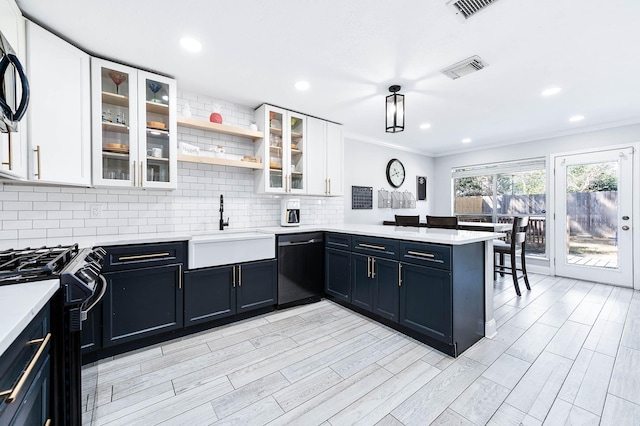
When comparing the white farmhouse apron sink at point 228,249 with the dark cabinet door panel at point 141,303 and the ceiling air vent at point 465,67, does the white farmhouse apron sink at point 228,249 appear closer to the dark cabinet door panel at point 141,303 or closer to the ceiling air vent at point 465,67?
the dark cabinet door panel at point 141,303

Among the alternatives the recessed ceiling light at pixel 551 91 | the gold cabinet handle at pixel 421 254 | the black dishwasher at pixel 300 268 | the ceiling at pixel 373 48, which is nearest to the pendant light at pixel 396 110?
the ceiling at pixel 373 48

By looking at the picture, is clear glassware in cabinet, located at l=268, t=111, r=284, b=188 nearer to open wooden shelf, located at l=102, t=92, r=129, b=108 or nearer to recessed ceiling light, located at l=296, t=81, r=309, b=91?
recessed ceiling light, located at l=296, t=81, r=309, b=91

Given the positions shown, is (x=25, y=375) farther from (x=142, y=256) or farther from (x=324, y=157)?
(x=324, y=157)

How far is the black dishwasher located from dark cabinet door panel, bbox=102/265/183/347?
1.05 m

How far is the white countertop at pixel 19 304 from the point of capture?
0.69 meters

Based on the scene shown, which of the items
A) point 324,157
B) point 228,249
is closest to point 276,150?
point 324,157

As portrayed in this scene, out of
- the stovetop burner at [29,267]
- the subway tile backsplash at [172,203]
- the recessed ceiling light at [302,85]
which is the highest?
the recessed ceiling light at [302,85]

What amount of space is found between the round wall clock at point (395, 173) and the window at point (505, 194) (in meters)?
1.41

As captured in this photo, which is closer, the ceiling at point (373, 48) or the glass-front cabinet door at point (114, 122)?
the ceiling at point (373, 48)

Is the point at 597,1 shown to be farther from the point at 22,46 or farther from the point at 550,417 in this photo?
the point at 22,46

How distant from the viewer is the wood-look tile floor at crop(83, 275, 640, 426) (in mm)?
1594

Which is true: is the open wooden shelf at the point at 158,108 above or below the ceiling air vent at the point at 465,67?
below

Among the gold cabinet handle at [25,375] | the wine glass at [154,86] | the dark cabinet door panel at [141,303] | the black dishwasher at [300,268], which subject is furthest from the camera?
the black dishwasher at [300,268]

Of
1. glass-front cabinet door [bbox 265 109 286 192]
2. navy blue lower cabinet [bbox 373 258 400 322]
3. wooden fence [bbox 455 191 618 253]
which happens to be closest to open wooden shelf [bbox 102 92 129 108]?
glass-front cabinet door [bbox 265 109 286 192]
